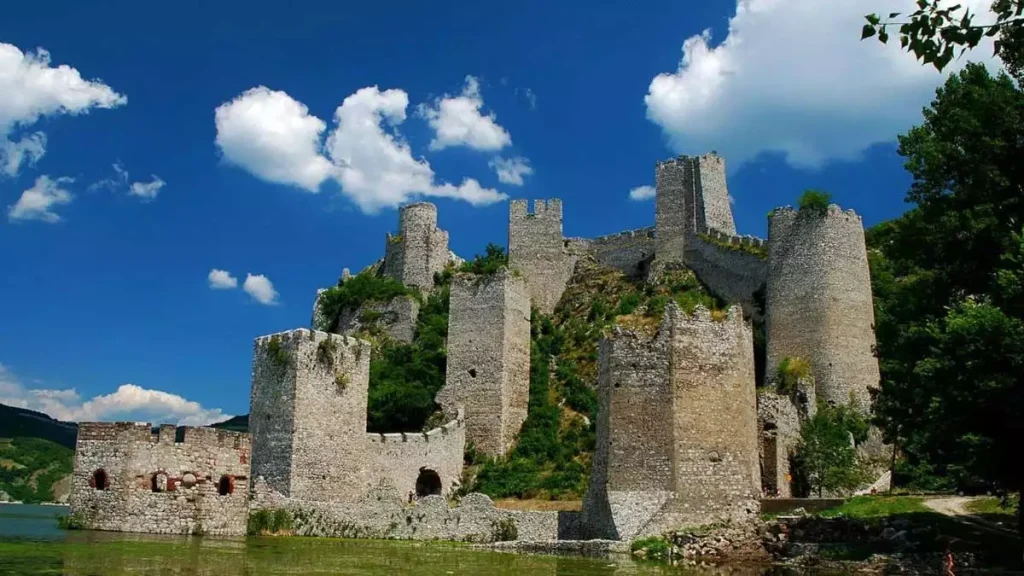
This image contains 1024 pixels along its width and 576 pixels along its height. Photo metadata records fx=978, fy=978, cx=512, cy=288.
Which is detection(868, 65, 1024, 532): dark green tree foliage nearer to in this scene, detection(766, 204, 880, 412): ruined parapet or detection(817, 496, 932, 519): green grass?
detection(817, 496, 932, 519): green grass

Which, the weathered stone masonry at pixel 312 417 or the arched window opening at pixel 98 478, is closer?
the arched window opening at pixel 98 478

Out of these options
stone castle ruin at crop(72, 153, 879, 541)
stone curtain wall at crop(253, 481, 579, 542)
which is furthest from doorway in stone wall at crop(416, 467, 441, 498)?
stone curtain wall at crop(253, 481, 579, 542)

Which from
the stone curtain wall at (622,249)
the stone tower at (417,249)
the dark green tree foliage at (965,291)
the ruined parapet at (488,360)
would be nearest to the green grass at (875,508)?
the dark green tree foliage at (965,291)

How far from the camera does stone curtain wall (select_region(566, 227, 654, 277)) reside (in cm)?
4866

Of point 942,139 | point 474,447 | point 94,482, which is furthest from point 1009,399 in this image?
point 474,447

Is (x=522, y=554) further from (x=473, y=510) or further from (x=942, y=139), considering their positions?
(x=942, y=139)

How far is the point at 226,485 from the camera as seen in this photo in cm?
2303

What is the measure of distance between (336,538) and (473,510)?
12.2 ft

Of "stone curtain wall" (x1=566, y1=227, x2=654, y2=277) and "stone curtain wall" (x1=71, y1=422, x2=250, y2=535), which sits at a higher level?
"stone curtain wall" (x1=566, y1=227, x2=654, y2=277)

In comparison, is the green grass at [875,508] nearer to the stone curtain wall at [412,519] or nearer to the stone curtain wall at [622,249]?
the stone curtain wall at [412,519]

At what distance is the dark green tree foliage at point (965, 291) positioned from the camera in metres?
17.1

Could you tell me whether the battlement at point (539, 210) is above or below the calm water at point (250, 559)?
above

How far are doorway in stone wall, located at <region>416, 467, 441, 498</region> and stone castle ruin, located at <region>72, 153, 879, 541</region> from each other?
0.06 meters

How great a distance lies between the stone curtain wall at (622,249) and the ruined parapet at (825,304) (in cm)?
1154
